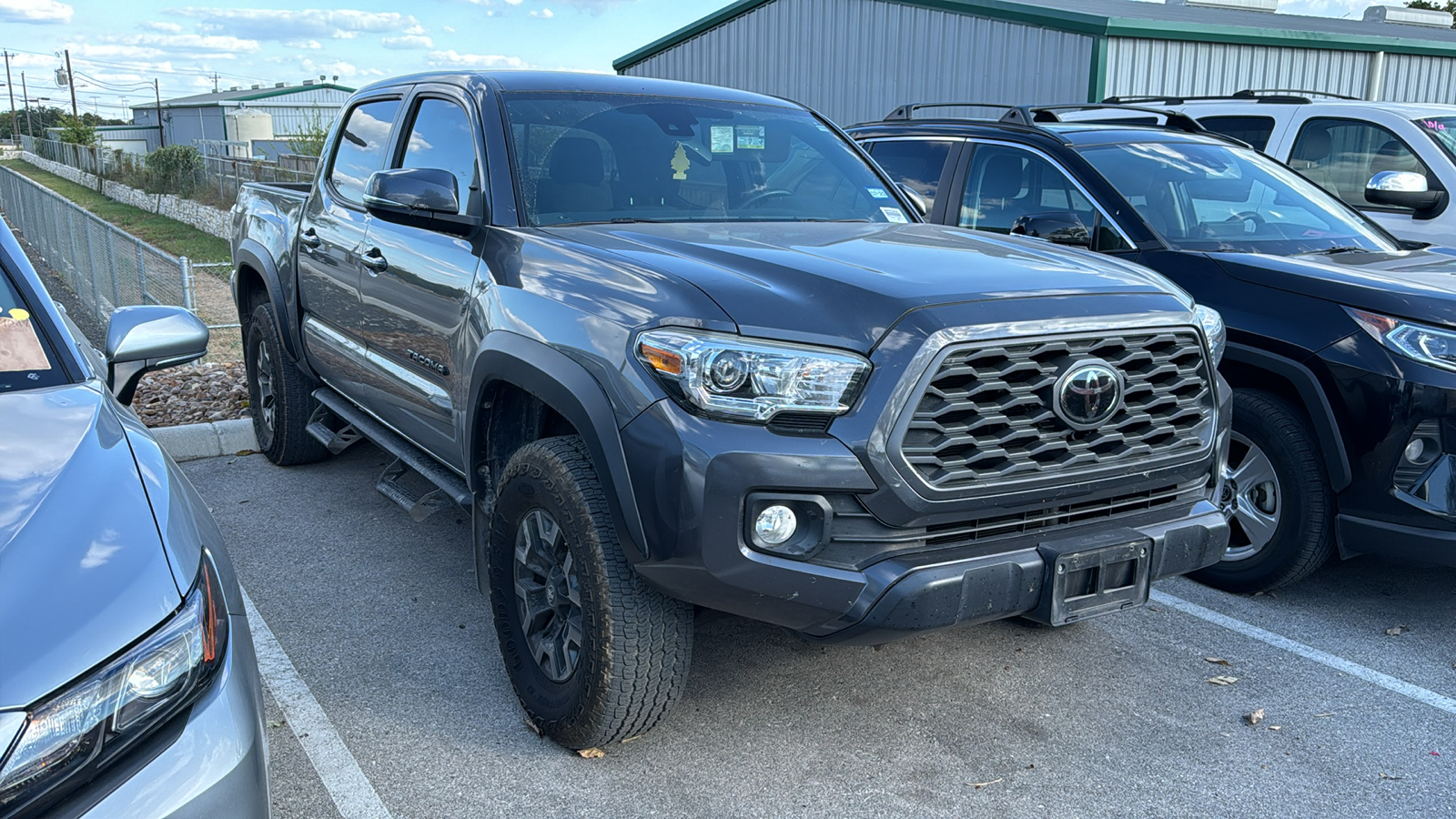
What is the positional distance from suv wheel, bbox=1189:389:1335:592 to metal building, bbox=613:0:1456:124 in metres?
9.91

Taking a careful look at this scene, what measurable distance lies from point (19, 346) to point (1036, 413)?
8.21ft

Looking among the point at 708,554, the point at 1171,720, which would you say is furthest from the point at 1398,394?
the point at 708,554

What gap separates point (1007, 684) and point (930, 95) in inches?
539

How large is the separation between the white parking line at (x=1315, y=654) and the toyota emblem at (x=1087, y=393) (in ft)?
5.74

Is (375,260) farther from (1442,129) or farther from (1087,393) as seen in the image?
(1442,129)

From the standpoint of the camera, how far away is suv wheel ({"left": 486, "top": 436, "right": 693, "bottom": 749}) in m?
2.99

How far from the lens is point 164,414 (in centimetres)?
766

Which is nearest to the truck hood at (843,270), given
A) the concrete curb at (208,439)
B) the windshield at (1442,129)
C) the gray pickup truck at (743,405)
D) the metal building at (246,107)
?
the gray pickup truck at (743,405)

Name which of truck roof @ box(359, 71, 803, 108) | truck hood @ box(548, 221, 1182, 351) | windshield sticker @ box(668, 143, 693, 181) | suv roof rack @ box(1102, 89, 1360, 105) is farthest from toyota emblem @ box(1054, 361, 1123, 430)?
suv roof rack @ box(1102, 89, 1360, 105)

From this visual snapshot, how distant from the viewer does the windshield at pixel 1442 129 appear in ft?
22.8

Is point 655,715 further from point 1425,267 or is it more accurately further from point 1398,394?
point 1425,267

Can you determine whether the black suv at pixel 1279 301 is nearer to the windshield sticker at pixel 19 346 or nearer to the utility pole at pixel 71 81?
the windshield sticker at pixel 19 346

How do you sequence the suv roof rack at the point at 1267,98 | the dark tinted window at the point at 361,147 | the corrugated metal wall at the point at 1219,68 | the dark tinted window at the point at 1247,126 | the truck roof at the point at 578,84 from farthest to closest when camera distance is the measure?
the corrugated metal wall at the point at 1219,68, the suv roof rack at the point at 1267,98, the dark tinted window at the point at 1247,126, the dark tinted window at the point at 361,147, the truck roof at the point at 578,84

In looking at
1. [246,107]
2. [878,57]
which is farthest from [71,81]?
[878,57]
